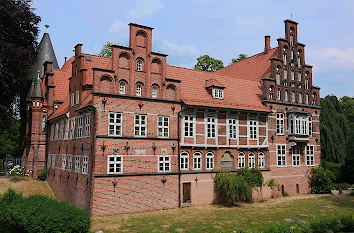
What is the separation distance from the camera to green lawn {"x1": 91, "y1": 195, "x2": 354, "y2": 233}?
53.4 ft

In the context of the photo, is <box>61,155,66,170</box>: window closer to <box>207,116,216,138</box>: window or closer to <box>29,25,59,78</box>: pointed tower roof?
<box>207,116,216,138</box>: window

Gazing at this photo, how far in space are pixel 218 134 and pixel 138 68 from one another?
8.04 m

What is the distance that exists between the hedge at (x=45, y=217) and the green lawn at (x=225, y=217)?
3.82 feet

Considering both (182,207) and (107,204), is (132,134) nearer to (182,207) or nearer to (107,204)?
(107,204)

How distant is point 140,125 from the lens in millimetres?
20750

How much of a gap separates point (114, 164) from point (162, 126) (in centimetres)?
432

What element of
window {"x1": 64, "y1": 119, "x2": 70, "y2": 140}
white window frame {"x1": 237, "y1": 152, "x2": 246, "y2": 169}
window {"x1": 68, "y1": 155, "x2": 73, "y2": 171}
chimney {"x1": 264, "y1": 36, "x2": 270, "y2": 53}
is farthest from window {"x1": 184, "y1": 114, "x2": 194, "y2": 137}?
chimney {"x1": 264, "y1": 36, "x2": 270, "y2": 53}

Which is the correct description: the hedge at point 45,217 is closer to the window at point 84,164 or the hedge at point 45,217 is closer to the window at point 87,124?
the window at point 84,164

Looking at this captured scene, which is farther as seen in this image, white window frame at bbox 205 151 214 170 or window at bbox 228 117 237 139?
window at bbox 228 117 237 139

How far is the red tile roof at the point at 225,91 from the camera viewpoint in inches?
944

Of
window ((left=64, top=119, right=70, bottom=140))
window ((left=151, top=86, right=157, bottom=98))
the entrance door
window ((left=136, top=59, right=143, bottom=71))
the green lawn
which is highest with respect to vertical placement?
window ((left=136, top=59, right=143, bottom=71))

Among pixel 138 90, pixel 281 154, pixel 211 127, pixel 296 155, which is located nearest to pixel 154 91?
pixel 138 90

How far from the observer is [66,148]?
2458 cm

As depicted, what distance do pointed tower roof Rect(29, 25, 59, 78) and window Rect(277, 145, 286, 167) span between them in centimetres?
2559
